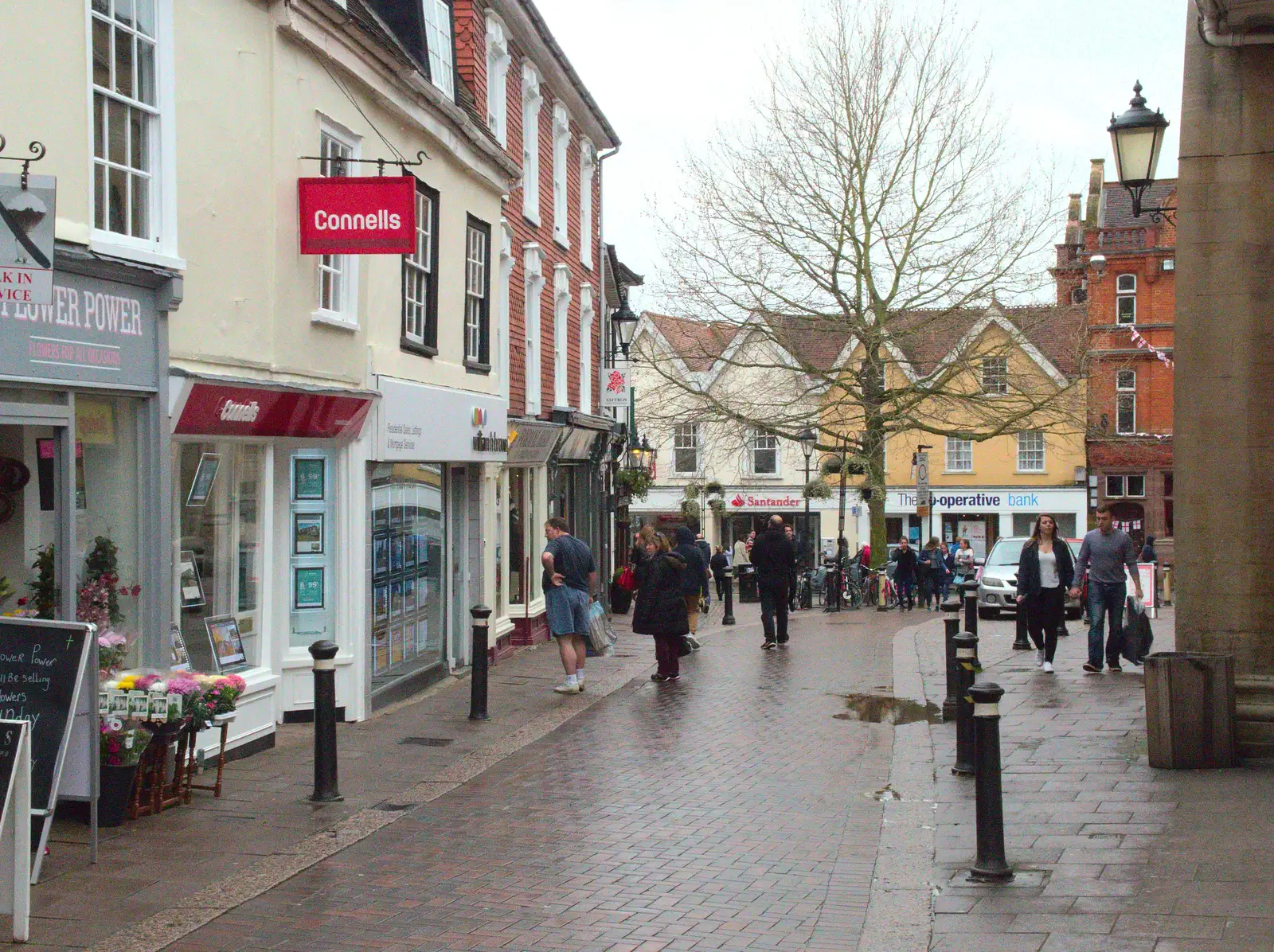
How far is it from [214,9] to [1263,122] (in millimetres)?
7178

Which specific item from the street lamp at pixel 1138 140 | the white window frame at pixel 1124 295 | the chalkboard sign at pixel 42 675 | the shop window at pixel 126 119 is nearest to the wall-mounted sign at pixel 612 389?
the street lamp at pixel 1138 140

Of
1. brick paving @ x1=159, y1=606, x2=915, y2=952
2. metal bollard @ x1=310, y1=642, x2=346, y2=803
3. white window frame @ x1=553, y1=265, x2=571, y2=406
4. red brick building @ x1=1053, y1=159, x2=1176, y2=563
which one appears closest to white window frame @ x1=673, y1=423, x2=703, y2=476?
red brick building @ x1=1053, y1=159, x2=1176, y2=563

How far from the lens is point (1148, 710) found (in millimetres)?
9359

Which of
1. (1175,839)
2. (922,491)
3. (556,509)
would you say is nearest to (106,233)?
(1175,839)

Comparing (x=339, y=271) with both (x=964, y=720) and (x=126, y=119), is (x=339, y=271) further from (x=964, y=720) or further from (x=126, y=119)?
(x=964, y=720)

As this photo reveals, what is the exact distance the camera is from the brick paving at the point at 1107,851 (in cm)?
591

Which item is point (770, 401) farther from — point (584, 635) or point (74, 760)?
point (74, 760)

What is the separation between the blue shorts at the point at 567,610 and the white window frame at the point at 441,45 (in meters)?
5.37

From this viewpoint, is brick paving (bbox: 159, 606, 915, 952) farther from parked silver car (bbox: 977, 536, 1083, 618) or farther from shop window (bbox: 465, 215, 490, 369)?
parked silver car (bbox: 977, 536, 1083, 618)

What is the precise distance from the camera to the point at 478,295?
56.1ft

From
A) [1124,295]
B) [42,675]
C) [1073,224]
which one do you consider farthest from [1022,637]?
[1073,224]

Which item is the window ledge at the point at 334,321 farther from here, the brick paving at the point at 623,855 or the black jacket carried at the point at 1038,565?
the black jacket carried at the point at 1038,565

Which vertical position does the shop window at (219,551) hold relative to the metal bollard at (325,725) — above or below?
above

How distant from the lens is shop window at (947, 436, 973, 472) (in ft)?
172
